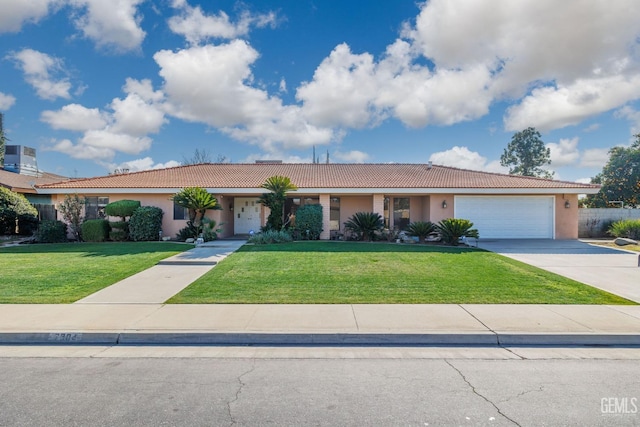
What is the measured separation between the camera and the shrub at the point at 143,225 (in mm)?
16594

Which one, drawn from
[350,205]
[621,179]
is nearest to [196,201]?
[350,205]

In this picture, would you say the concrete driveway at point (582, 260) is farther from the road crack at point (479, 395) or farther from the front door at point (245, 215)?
the front door at point (245, 215)

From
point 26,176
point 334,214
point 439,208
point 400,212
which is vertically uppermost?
point 26,176

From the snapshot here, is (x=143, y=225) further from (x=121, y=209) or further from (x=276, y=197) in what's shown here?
(x=276, y=197)

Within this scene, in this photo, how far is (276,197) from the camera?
1645 cm

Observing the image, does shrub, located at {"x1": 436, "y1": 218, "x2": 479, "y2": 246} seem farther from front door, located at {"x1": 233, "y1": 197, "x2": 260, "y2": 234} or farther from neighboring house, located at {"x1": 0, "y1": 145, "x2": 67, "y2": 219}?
neighboring house, located at {"x1": 0, "y1": 145, "x2": 67, "y2": 219}

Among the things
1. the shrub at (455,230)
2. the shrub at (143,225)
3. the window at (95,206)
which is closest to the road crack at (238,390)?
the shrub at (455,230)

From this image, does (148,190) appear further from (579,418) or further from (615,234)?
(615,234)

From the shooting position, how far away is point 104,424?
3.16 meters

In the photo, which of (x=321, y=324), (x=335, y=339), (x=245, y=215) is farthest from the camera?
(x=245, y=215)

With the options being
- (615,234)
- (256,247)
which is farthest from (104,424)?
(615,234)

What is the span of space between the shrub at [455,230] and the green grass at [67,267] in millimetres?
10943

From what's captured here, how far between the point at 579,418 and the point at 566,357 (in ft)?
5.75

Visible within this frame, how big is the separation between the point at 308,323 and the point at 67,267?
838 centimetres
